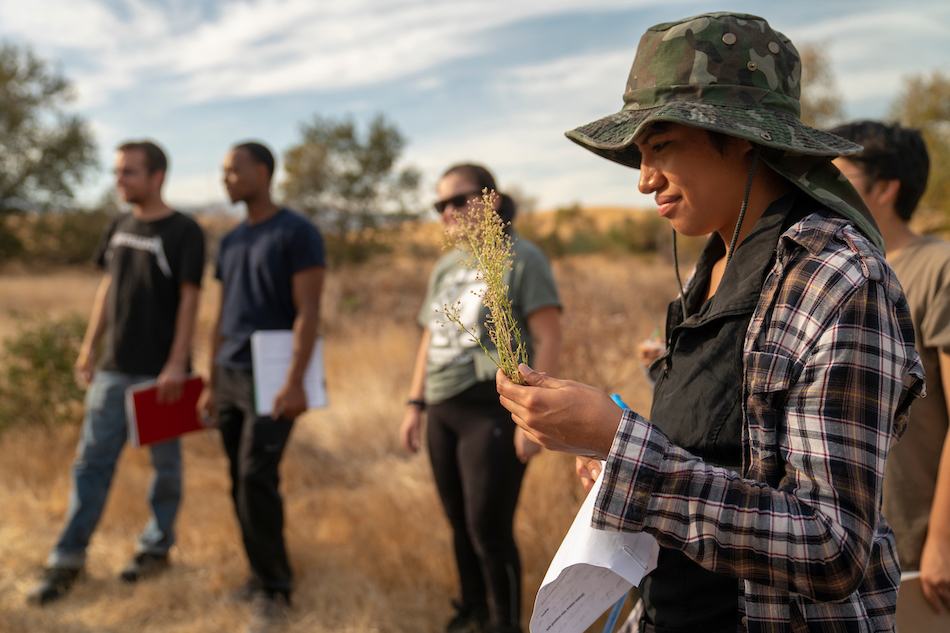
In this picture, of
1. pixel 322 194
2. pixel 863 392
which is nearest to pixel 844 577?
pixel 863 392

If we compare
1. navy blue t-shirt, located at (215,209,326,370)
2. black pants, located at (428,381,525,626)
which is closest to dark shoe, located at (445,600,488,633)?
black pants, located at (428,381,525,626)

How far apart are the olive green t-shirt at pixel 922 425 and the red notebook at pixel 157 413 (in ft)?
11.7

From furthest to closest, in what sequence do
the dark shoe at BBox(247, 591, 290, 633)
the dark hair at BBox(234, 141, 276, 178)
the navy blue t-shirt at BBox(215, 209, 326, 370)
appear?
1. the dark hair at BBox(234, 141, 276, 178)
2. the navy blue t-shirt at BBox(215, 209, 326, 370)
3. the dark shoe at BBox(247, 591, 290, 633)

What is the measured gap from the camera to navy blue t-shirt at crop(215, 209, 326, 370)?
11.2 ft

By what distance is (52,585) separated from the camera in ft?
12.1

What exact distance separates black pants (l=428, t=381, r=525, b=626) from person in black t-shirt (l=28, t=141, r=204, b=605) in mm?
1894

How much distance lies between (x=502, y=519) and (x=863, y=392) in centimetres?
208

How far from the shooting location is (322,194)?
59.8 ft

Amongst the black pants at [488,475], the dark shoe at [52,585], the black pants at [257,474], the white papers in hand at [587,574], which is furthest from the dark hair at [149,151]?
the white papers in hand at [587,574]

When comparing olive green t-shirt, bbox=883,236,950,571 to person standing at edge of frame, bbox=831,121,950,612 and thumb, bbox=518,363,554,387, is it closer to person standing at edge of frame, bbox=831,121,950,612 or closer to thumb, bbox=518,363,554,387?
person standing at edge of frame, bbox=831,121,950,612

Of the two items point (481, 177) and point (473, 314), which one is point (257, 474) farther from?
point (481, 177)

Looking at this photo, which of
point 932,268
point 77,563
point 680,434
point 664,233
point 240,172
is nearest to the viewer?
point 680,434

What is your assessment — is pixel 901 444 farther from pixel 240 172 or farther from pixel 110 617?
pixel 110 617

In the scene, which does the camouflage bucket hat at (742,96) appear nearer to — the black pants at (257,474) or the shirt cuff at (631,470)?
the shirt cuff at (631,470)
